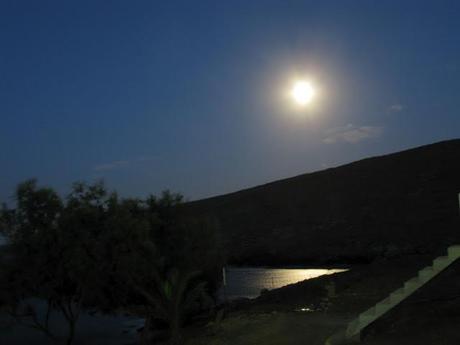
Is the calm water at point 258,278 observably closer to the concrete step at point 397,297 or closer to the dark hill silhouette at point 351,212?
the dark hill silhouette at point 351,212

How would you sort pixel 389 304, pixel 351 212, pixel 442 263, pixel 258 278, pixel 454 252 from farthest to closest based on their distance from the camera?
pixel 351 212 → pixel 258 278 → pixel 389 304 → pixel 442 263 → pixel 454 252

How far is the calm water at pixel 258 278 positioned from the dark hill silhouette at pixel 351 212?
531 centimetres

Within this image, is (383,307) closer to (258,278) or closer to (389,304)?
(389,304)

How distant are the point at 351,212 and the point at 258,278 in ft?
102

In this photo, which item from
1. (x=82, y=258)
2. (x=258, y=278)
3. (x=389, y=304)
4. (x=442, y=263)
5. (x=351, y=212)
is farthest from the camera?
(x=351, y=212)

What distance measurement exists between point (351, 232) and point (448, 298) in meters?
57.8

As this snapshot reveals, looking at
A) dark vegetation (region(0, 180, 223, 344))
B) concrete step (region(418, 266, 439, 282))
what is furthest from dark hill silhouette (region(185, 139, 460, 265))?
concrete step (region(418, 266, 439, 282))

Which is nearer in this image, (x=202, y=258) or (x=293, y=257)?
(x=202, y=258)

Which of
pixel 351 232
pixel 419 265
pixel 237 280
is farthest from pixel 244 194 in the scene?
pixel 419 265

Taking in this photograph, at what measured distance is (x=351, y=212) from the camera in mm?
83188

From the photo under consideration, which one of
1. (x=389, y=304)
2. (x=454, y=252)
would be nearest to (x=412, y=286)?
(x=389, y=304)

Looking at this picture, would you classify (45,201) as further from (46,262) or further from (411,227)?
(411,227)

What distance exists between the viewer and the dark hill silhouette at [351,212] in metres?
66.9

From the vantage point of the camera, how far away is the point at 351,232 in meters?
74.4
